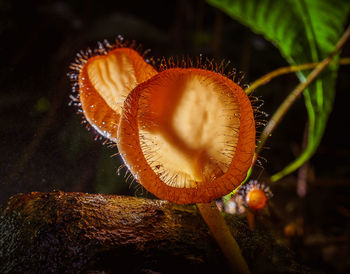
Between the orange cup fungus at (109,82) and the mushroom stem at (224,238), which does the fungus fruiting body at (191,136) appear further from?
the orange cup fungus at (109,82)

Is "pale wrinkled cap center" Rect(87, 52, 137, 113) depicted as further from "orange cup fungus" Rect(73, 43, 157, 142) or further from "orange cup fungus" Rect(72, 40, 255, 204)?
"orange cup fungus" Rect(72, 40, 255, 204)

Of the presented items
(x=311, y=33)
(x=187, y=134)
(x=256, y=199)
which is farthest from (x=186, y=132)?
(x=311, y=33)

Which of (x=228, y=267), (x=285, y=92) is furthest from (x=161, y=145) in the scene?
(x=285, y=92)

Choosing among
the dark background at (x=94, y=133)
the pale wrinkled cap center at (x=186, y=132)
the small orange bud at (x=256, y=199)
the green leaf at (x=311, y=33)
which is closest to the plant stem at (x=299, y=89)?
the green leaf at (x=311, y=33)

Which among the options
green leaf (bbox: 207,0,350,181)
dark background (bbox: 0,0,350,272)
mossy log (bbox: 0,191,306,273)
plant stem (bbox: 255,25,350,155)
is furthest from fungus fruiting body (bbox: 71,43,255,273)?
green leaf (bbox: 207,0,350,181)

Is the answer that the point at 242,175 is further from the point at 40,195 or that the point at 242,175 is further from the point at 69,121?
the point at 69,121

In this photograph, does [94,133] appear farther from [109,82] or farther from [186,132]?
[186,132]
